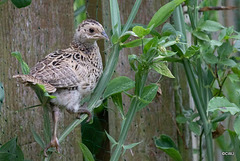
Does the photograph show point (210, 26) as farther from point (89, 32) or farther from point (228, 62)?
point (89, 32)

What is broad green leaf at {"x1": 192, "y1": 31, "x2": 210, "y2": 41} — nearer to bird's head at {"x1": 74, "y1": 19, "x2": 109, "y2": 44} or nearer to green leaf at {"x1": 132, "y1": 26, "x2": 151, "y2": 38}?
bird's head at {"x1": 74, "y1": 19, "x2": 109, "y2": 44}

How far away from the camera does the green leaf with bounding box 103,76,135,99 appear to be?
186 centimetres

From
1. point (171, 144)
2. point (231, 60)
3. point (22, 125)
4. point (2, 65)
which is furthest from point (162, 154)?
point (2, 65)

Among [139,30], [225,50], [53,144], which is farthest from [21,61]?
[225,50]

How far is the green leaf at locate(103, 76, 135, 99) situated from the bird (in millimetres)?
59

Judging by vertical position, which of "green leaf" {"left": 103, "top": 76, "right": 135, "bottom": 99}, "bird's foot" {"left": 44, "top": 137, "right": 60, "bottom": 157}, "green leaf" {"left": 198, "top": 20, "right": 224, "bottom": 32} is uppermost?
"green leaf" {"left": 198, "top": 20, "right": 224, "bottom": 32}

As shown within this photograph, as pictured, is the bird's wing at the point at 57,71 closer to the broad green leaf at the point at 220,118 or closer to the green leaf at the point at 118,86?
the green leaf at the point at 118,86

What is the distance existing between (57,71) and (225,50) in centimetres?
90

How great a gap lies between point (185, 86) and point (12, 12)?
1.06 meters

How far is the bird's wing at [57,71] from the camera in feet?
5.58

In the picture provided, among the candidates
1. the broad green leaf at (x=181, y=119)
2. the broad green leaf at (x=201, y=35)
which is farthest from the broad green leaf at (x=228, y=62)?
the broad green leaf at (x=181, y=119)

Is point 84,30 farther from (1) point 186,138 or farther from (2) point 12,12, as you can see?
(1) point 186,138

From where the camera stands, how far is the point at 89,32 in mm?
2012

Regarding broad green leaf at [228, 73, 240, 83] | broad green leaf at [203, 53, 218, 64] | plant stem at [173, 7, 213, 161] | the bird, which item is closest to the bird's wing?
the bird
